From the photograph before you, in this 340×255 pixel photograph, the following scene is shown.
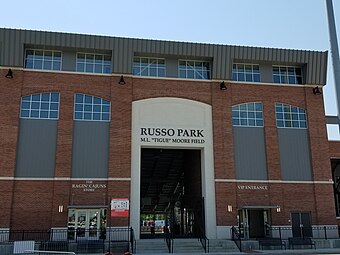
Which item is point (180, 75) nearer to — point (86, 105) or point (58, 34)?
point (86, 105)

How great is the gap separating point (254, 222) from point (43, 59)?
68.3ft

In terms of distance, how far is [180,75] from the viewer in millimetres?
33469

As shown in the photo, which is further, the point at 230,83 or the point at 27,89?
the point at 230,83

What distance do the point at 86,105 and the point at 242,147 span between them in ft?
41.4

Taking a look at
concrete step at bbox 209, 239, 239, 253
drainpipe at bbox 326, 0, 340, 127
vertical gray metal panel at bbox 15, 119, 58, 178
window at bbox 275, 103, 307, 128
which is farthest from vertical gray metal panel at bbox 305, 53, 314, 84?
drainpipe at bbox 326, 0, 340, 127

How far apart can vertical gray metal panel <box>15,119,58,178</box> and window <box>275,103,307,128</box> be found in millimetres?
17949

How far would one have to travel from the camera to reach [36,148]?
96.9ft

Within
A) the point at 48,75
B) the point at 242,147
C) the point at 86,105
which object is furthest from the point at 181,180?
Answer: the point at 48,75

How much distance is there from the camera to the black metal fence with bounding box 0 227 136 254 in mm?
25484

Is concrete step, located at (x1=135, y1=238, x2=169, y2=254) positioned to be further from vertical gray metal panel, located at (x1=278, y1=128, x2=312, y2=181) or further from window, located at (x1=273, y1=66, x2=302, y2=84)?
window, located at (x1=273, y1=66, x2=302, y2=84)

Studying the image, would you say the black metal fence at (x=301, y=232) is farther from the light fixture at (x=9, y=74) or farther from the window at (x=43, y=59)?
the light fixture at (x=9, y=74)

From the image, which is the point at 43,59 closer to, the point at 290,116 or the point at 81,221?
the point at 81,221

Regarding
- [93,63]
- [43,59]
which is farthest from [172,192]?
[43,59]

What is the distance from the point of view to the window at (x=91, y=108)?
3098 centimetres
